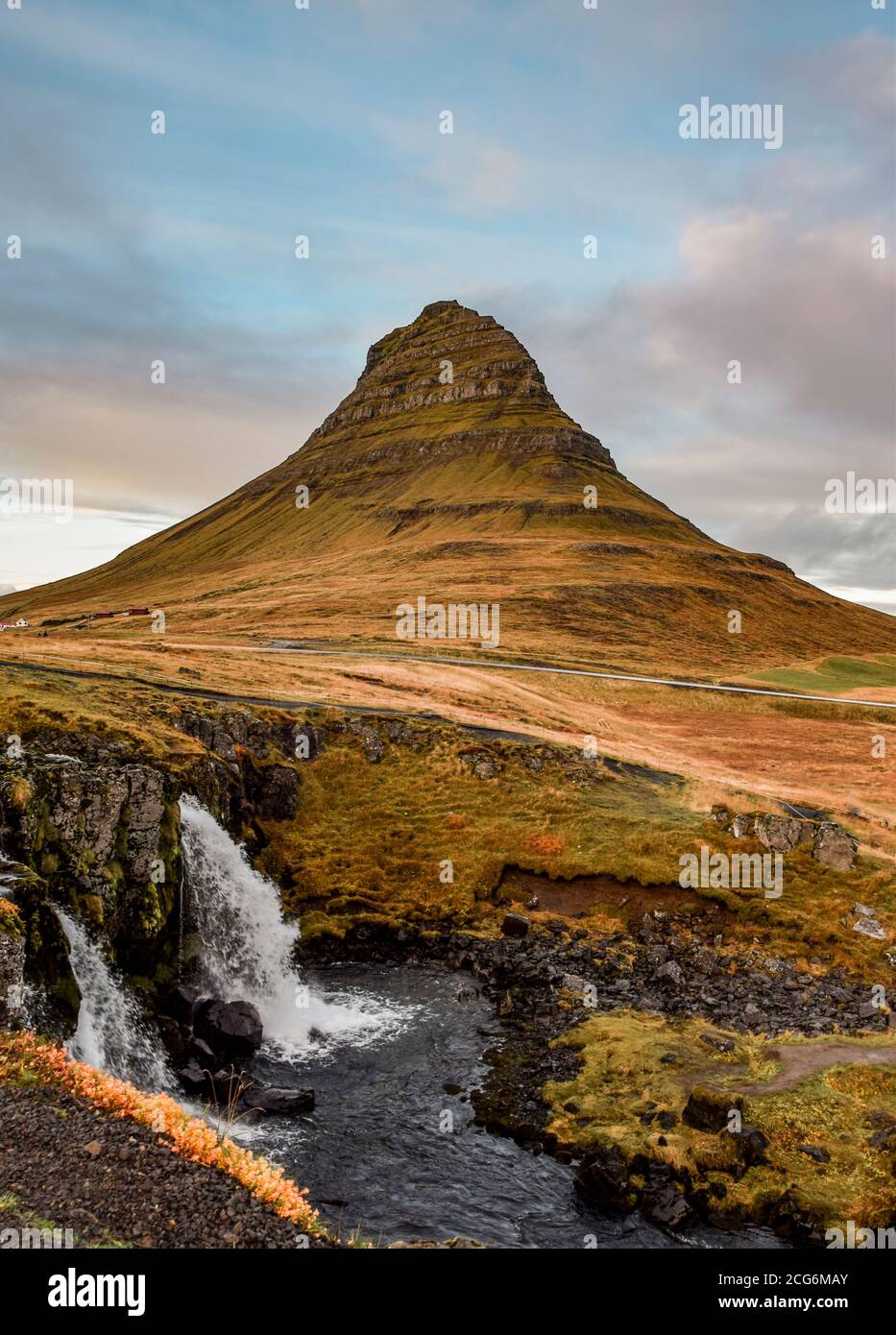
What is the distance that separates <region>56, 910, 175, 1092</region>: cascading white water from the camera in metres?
24.9

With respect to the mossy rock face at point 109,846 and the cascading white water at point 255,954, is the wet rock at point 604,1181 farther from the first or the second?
the mossy rock face at point 109,846

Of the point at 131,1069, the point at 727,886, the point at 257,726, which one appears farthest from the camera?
the point at 257,726

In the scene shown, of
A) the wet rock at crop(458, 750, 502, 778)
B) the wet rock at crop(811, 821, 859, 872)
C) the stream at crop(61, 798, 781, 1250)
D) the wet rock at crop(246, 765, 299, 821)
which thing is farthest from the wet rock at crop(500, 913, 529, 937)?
the wet rock at crop(811, 821, 859, 872)

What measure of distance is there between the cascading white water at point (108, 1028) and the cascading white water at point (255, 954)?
193 inches

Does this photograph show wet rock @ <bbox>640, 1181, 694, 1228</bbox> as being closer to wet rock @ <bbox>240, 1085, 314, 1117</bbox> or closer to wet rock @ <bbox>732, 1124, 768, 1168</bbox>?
wet rock @ <bbox>732, 1124, 768, 1168</bbox>

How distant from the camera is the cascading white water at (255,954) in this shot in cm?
3175

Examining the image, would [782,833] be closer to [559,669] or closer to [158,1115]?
[158,1115]

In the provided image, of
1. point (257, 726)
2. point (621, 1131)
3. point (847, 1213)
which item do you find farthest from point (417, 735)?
point (847, 1213)

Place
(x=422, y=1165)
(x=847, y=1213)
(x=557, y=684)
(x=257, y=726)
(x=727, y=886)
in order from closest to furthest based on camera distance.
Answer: (x=847, y=1213) < (x=422, y=1165) < (x=727, y=886) < (x=257, y=726) < (x=557, y=684)

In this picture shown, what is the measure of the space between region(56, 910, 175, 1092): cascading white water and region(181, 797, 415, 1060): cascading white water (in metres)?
4.91

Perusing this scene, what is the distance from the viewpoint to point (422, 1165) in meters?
23.8

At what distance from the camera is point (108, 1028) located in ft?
86.3
